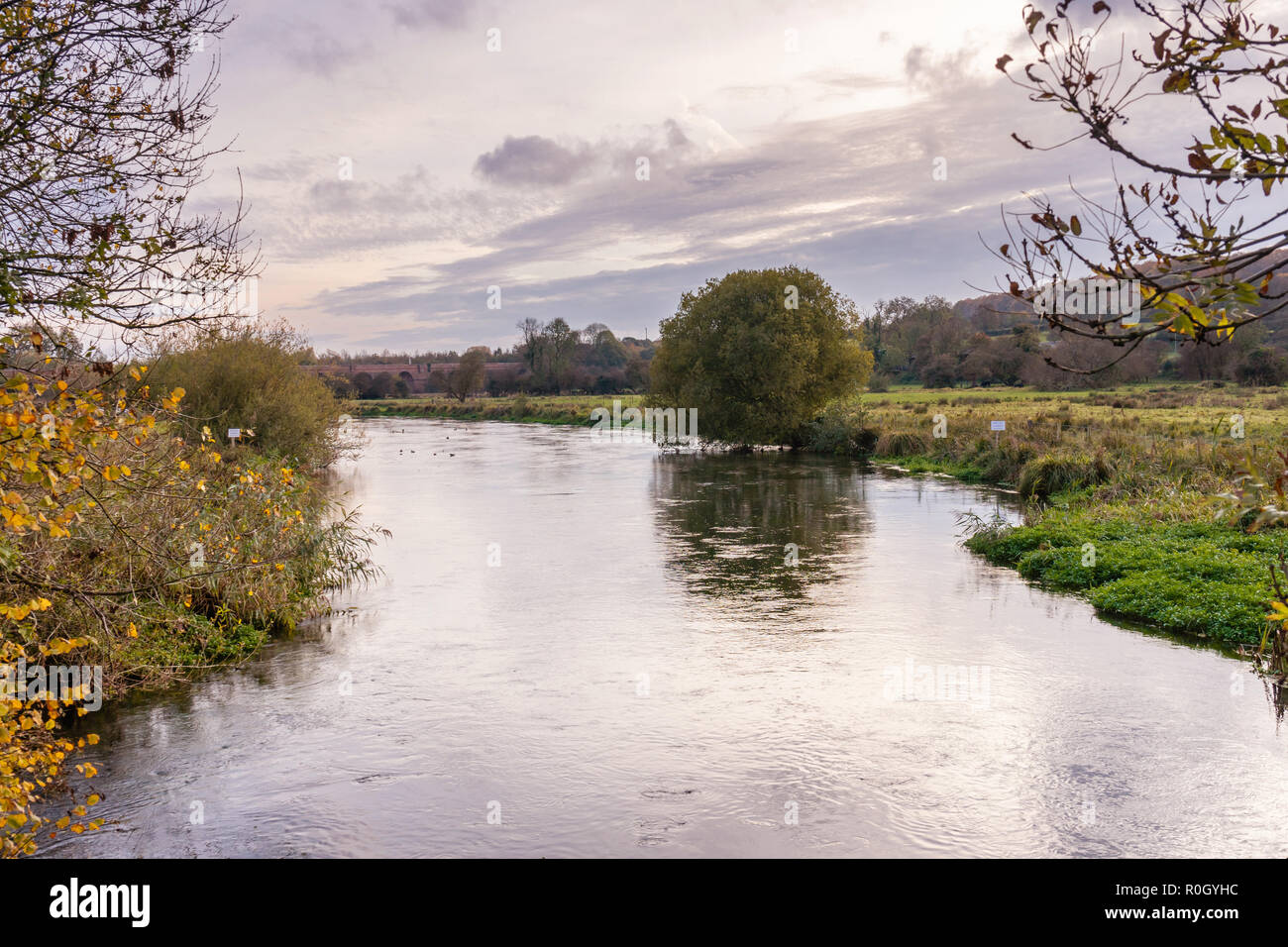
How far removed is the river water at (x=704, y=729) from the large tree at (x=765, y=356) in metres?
23.4

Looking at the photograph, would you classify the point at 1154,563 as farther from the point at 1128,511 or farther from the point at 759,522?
the point at 759,522

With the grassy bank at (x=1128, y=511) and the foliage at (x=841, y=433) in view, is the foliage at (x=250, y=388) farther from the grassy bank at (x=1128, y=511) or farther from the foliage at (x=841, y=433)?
the foliage at (x=841, y=433)

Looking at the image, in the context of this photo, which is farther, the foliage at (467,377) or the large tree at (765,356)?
the foliage at (467,377)

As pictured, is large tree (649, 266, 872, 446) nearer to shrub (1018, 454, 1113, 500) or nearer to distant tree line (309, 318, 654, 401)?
shrub (1018, 454, 1113, 500)

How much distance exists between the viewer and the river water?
652 cm

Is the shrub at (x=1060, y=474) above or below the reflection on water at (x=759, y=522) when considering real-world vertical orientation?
above

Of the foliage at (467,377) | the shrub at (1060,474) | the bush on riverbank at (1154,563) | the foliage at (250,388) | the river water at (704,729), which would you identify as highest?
the foliage at (467,377)

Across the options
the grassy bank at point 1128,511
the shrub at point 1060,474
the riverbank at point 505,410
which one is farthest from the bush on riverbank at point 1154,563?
the riverbank at point 505,410

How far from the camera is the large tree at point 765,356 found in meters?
38.6

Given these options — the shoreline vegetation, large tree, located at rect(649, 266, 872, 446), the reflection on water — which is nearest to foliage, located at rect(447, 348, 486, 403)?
large tree, located at rect(649, 266, 872, 446)

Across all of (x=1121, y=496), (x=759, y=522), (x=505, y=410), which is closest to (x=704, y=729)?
(x=759, y=522)
